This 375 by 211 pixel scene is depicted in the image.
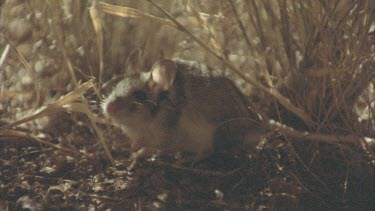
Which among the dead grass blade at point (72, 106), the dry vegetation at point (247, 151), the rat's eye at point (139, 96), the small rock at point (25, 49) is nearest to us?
the dry vegetation at point (247, 151)

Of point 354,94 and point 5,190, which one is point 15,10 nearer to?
point 5,190

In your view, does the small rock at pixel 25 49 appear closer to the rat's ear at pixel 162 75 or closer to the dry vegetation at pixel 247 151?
the dry vegetation at pixel 247 151

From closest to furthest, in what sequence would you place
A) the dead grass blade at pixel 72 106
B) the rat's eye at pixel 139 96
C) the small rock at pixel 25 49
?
the dead grass blade at pixel 72 106 < the rat's eye at pixel 139 96 < the small rock at pixel 25 49

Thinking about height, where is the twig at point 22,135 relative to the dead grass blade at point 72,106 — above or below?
below

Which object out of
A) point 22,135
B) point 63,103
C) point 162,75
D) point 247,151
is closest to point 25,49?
point 22,135

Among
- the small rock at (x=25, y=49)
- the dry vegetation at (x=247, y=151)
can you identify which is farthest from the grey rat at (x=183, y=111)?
the small rock at (x=25, y=49)

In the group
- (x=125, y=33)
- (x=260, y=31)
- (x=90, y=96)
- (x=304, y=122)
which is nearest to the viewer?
(x=260, y=31)

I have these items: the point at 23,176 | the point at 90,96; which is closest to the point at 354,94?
the point at 90,96

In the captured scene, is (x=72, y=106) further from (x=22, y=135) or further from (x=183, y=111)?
(x=183, y=111)
